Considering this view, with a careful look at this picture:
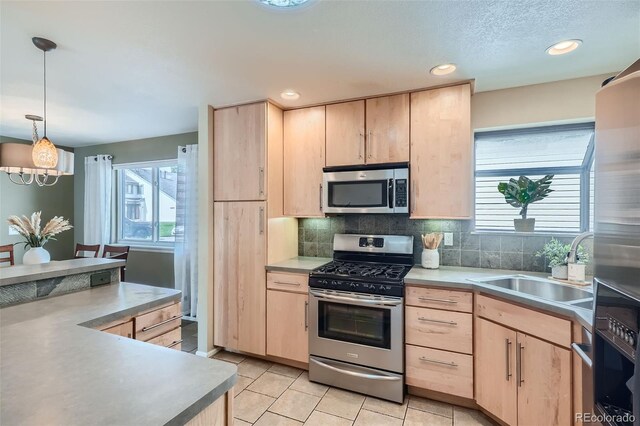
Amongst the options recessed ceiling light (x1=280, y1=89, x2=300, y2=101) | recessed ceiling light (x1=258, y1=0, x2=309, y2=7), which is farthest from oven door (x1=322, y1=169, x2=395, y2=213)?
recessed ceiling light (x1=258, y1=0, x2=309, y2=7)

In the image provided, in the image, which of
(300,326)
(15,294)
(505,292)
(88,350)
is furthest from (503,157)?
(15,294)

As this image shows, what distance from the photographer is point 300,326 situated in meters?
2.59

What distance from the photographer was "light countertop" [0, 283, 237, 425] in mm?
700

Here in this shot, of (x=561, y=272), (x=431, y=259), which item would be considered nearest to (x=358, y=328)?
(x=431, y=259)

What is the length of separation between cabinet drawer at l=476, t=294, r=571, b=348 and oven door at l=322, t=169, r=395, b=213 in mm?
979

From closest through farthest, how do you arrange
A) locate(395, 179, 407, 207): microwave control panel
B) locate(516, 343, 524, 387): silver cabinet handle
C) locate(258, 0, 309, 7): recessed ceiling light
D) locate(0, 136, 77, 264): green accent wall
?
locate(258, 0, 309, 7): recessed ceiling light, locate(516, 343, 524, 387): silver cabinet handle, locate(395, 179, 407, 207): microwave control panel, locate(0, 136, 77, 264): green accent wall

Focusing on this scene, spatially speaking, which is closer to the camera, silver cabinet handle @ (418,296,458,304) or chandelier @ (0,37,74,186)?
silver cabinet handle @ (418,296,458,304)

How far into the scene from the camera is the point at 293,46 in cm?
182

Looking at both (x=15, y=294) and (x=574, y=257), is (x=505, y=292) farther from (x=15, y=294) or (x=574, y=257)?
(x=15, y=294)

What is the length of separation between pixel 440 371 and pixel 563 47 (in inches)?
89.1

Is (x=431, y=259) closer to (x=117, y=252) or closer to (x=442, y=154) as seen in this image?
(x=442, y=154)

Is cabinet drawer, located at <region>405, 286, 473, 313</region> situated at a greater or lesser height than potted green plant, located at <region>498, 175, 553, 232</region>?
lesser

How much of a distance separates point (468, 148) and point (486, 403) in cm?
179

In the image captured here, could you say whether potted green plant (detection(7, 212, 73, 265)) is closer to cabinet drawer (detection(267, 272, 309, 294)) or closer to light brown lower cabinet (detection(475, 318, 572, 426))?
cabinet drawer (detection(267, 272, 309, 294))
